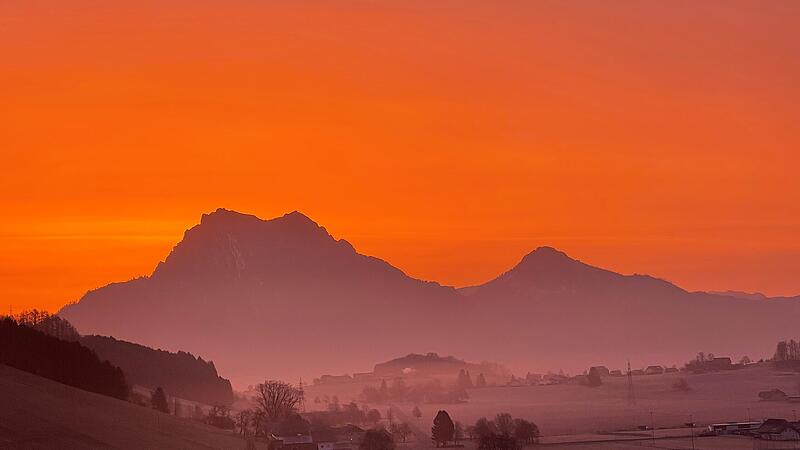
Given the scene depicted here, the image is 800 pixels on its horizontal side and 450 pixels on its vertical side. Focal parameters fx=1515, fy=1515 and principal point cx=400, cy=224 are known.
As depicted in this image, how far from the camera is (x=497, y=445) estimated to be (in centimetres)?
19838

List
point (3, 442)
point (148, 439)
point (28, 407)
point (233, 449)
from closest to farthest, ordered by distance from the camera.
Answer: point (3, 442) < point (28, 407) < point (148, 439) < point (233, 449)

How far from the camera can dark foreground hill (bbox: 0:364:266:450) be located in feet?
481

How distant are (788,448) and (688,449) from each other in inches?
505

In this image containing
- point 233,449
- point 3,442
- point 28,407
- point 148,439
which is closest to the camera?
point 3,442

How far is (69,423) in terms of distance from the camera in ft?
530

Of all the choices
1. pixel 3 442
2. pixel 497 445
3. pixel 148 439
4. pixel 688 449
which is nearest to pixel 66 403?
pixel 148 439

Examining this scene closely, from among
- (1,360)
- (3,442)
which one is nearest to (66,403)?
(1,360)

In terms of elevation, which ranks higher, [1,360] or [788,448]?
[1,360]

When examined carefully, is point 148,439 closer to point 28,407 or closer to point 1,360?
point 28,407

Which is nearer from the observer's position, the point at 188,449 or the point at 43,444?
the point at 43,444

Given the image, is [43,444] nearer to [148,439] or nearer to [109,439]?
[109,439]

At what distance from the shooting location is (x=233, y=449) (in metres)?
198

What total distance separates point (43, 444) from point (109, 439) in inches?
760

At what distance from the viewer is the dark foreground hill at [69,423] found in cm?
14675
